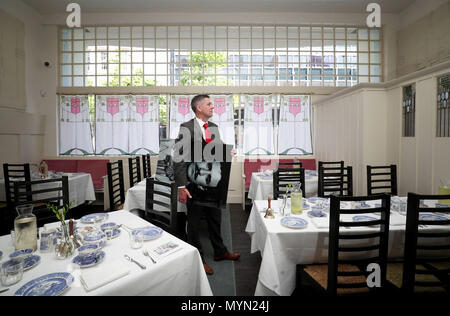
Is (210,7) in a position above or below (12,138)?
above

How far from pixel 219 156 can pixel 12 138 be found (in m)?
3.89

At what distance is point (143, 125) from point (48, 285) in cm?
392

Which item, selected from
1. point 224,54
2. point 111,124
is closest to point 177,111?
point 111,124

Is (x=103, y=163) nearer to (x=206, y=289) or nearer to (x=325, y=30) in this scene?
(x=206, y=289)

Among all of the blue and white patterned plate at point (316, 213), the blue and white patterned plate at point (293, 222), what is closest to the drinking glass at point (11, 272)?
the blue and white patterned plate at point (293, 222)

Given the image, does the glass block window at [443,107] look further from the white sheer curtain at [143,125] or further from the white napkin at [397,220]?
the white sheer curtain at [143,125]

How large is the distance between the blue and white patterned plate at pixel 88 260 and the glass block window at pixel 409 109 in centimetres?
335

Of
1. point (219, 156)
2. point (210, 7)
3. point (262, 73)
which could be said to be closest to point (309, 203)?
point (219, 156)

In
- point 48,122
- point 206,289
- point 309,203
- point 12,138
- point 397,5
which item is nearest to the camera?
point 206,289

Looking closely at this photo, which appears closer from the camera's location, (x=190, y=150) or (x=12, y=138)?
(x=190, y=150)

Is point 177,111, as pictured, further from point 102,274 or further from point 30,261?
point 102,274

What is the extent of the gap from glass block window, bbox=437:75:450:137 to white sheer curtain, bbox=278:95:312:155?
2.18m

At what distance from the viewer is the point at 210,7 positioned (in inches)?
166

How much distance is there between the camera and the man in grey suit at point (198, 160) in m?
2.15
